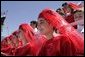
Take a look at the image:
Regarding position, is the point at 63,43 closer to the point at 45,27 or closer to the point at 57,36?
the point at 57,36

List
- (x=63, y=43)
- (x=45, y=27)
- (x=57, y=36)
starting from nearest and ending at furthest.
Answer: (x=63, y=43)
(x=57, y=36)
(x=45, y=27)

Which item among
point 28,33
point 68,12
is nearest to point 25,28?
point 28,33

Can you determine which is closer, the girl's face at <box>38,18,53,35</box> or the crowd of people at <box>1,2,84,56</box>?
the crowd of people at <box>1,2,84,56</box>

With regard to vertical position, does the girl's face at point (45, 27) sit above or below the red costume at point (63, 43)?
above

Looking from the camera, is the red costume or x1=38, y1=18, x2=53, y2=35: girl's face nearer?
the red costume

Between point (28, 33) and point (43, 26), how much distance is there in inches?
63.7

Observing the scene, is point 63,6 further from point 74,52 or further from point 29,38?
point 74,52

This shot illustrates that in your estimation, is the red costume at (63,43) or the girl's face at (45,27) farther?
the girl's face at (45,27)

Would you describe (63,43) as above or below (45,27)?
below

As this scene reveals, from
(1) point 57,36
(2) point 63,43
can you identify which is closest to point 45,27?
(1) point 57,36

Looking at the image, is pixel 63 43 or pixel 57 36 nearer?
pixel 63 43

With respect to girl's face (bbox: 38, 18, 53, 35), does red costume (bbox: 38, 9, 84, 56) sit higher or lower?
lower

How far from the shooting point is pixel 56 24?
4656 millimetres

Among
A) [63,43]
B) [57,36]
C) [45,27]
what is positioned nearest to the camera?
[63,43]
